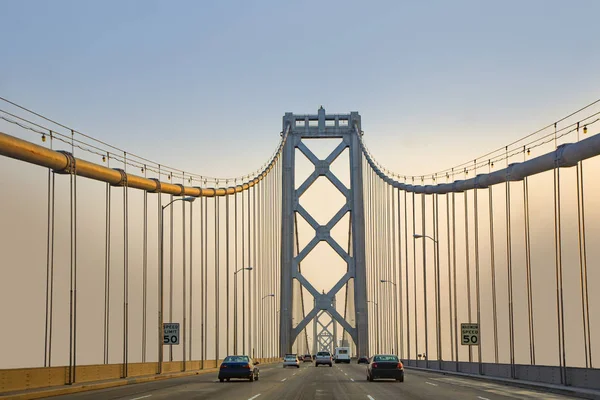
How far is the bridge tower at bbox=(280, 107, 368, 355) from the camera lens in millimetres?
98625

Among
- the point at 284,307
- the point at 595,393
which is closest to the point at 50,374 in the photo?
the point at 595,393

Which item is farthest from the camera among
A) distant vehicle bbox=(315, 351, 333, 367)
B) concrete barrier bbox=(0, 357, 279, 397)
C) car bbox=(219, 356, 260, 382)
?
distant vehicle bbox=(315, 351, 333, 367)

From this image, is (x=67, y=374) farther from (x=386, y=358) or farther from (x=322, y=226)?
(x=322, y=226)

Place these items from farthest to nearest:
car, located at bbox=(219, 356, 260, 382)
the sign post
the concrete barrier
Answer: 1. the sign post
2. car, located at bbox=(219, 356, 260, 382)
3. the concrete barrier

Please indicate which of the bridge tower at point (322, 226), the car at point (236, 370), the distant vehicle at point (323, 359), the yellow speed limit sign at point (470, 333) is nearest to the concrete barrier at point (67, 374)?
the car at point (236, 370)

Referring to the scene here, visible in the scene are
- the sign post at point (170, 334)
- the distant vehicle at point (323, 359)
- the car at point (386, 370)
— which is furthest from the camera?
the distant vehicle at point (323, 359)

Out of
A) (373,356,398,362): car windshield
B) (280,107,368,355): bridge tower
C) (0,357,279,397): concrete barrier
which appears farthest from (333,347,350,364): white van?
(373,356,398,362): car windshield

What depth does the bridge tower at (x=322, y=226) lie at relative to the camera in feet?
324

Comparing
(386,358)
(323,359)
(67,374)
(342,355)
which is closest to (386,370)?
(386,358)

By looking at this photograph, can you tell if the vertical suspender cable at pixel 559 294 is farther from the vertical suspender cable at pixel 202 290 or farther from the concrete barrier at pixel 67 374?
the vertical suspender cable at pixel 202 290

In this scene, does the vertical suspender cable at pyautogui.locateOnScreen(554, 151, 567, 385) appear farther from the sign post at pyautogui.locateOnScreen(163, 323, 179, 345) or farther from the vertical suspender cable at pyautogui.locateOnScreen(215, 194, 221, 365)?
the vertical suspender cable at pyautogui.locateOnScreen(215, 194, 221, 365)

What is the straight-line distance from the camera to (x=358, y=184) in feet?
330

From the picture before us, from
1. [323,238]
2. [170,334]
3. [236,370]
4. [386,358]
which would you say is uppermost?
[323,238]

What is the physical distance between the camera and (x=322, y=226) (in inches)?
3907
